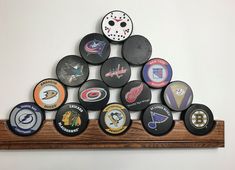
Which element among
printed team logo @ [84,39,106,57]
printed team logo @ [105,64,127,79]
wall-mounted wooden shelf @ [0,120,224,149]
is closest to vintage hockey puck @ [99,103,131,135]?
wall-mounted wooden shelf @ [0,120,224,149]

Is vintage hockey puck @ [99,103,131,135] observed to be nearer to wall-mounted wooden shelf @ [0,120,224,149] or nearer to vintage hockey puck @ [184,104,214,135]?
wall-mounted wooden shelf @ [0,120,224,149]

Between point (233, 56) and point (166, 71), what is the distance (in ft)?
1.25

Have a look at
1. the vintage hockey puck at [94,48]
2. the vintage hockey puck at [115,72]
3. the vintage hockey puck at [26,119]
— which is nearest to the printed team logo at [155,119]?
the vintage hockey puck at [115,72]

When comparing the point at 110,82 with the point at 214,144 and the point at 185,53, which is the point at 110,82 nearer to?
the point at 185,53

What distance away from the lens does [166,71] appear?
1204mm

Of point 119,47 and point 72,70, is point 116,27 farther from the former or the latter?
point 72,70

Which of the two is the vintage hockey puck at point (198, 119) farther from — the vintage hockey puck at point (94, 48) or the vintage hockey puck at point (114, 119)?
the vintage hockey puck at point (94, 48)

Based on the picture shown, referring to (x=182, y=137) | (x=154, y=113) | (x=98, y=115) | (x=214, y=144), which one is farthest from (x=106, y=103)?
(x=214, y=144)

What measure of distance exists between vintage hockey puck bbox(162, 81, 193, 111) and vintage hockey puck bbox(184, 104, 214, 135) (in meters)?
0.04

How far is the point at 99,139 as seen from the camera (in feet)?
3.74

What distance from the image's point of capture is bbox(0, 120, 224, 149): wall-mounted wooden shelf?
3.71 feet

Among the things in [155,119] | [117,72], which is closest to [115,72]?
[117,72]

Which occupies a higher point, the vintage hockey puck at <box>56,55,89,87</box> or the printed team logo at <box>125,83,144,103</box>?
the vintage hockey puck at <box>56,55,89,87</box>

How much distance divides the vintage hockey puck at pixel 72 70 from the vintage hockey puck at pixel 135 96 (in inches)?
8.0
